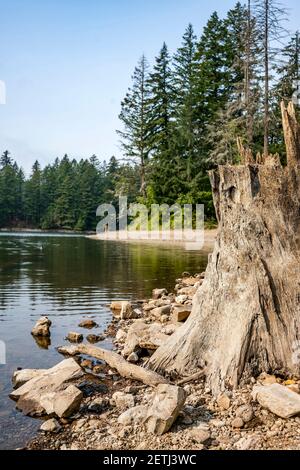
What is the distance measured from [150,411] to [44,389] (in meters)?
1.80

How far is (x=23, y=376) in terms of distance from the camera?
6.14 m

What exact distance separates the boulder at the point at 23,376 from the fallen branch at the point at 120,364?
1126mm

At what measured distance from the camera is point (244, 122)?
113ft

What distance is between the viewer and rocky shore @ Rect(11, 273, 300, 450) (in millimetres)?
4215

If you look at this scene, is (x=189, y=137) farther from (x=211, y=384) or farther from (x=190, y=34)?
(x=211, y=384)

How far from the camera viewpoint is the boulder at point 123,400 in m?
5.06

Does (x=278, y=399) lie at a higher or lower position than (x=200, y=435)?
higher

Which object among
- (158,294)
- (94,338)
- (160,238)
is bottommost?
(94,338)

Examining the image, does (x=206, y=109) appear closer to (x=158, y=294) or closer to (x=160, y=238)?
(x=160, y=238)

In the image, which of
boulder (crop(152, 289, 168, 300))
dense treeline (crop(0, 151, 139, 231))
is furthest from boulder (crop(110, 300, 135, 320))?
dense treeline (crop(0, 151, 139, 231))

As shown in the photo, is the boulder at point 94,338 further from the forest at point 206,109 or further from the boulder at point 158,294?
the forest at point 206,109

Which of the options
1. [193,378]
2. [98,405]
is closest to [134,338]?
[193,378]

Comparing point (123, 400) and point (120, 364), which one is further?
point (120, 364)
